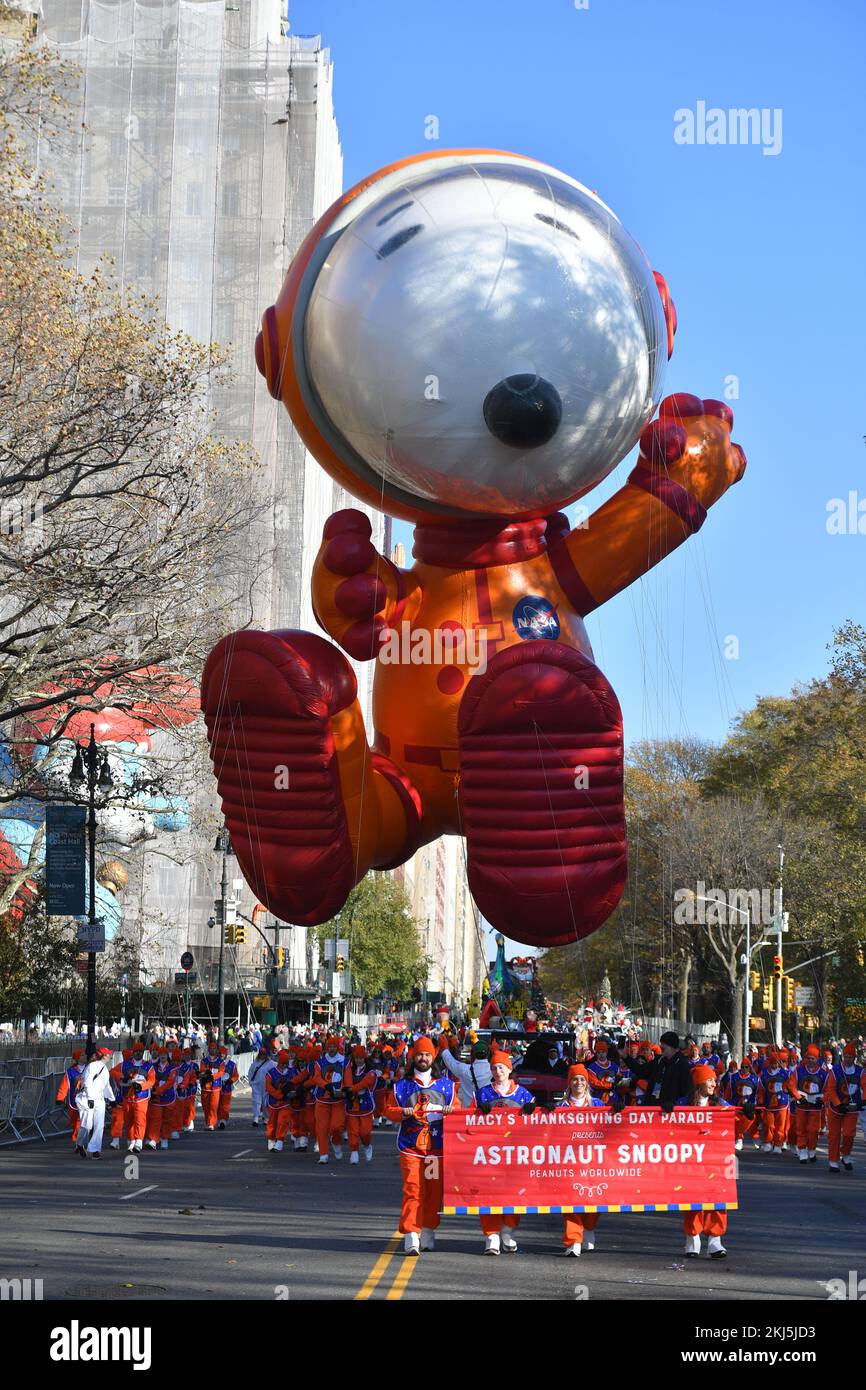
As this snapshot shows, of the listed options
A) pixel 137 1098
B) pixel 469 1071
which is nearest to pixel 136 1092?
pixel 137 1098

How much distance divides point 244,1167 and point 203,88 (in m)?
41.7

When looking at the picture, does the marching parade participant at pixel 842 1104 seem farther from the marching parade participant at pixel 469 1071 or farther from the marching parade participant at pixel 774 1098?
the marching parade participant at pixel 469 1071

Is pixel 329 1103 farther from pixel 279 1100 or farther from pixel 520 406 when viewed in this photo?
pixel 520 406

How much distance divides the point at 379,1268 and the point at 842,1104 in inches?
437

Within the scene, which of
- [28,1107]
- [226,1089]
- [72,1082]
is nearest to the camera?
[72,1082]

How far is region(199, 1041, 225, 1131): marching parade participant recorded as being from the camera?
83.0ft

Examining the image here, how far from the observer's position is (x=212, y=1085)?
25.3 meters

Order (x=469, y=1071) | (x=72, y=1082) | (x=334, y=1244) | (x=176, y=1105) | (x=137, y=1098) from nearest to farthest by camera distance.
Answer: (x=334, y=1244), (x=469, y=1071), (x=137, y=1098), (x=72, y=1082), (x=176, y=1105)

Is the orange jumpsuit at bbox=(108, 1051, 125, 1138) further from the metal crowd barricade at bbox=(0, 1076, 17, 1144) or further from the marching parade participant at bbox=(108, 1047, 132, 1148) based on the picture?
the metal crowd barricade at bbox=(0, 1076, 17, 1144)

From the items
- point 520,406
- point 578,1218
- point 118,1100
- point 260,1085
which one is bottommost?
point 260,1085

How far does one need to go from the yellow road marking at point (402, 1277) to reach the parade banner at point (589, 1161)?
0.46 m

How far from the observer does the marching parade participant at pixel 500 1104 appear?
38.3ft

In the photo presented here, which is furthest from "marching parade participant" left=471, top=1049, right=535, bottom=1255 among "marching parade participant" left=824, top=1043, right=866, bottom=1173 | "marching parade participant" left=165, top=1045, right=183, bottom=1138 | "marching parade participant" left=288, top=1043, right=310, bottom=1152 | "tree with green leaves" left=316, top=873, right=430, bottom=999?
"tree with green leaves" left=316, top=873, right=430, bottom=999
